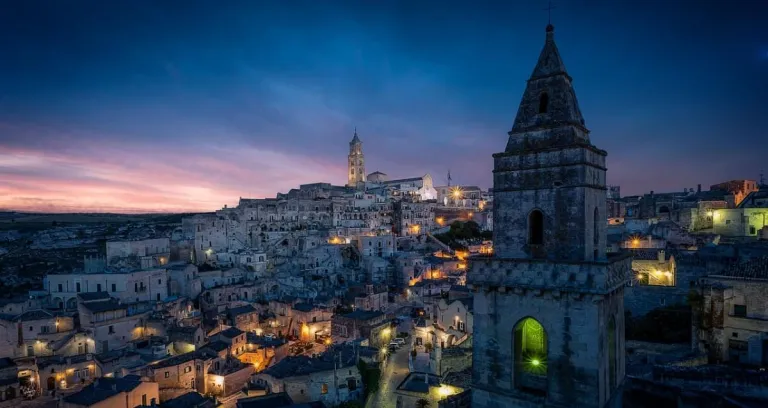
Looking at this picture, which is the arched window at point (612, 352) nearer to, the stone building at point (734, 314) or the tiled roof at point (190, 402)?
the stone building at point (734, 314)

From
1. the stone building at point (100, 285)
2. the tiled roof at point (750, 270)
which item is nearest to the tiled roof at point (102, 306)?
the stone building at point (100, 285)

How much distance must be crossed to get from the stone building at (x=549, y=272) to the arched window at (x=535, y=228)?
0.02 metres

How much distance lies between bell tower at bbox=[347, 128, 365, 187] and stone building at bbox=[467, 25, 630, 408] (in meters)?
109

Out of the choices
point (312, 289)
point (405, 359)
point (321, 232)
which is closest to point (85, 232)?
point (321, 232)

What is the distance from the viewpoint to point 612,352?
10.3 metres

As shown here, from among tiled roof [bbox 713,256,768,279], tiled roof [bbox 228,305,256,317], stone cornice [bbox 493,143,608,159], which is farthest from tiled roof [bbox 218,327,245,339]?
tiled roof [bbox 713,256,768,279]

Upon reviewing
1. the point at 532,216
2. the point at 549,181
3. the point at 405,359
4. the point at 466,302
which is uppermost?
the point at 549,181

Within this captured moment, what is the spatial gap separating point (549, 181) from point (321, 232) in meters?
62.9

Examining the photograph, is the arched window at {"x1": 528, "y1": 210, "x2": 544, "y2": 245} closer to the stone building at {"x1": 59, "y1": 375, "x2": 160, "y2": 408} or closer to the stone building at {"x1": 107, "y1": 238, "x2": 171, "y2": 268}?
the stone building at {"x1": 59, "y1": 375, "x2": 160, "y2": 408}

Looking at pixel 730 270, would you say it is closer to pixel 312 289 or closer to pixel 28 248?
pixel 312 289

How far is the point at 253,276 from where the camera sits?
5641 cm

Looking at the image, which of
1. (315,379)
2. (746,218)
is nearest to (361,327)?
(315,379)

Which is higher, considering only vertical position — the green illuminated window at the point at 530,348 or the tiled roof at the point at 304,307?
the green illuminated window at the point at 530,348

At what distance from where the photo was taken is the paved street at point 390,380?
26891 millimetres
